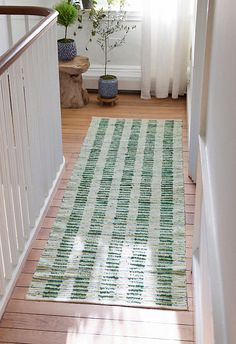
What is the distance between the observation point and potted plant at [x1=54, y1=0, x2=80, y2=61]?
163 inches

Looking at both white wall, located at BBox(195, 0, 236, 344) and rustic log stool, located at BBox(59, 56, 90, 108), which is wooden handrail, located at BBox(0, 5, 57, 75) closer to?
white wall, located at BBox(195, 0, 236, 344)

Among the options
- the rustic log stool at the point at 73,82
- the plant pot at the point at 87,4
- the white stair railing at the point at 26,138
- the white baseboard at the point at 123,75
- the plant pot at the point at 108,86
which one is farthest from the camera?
the white baseboard at the point at 123,75

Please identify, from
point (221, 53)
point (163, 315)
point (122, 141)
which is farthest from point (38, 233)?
point (221, 53)

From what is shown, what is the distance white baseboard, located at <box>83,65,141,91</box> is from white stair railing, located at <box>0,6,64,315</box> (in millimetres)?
1596

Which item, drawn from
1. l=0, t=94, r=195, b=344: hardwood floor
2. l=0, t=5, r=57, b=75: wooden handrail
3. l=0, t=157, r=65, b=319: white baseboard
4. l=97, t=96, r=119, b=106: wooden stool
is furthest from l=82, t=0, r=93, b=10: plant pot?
l=0, t=94, r=195, b=344: hardwood floor

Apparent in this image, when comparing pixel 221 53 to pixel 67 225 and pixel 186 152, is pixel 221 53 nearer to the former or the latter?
pixel 67 225

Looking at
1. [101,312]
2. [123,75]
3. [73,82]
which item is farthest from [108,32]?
[101,312]

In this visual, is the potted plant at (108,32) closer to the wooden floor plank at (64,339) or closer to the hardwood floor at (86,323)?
the hardwood floor at (86,323)

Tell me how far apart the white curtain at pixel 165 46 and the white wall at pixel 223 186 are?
2.56m

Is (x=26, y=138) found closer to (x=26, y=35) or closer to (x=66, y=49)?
(x=26, y=35)

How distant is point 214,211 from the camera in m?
1.66

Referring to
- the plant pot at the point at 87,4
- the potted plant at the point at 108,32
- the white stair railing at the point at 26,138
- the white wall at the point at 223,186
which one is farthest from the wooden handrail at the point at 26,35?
the plant pot at the point at 87,4

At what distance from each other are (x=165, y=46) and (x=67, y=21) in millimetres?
801

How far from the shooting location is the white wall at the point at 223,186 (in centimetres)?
123
